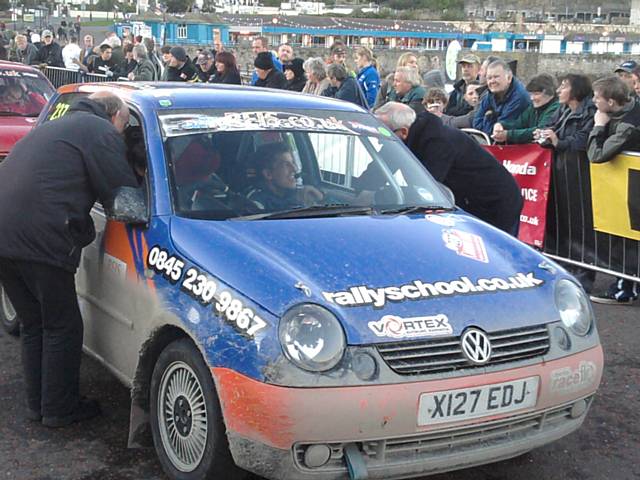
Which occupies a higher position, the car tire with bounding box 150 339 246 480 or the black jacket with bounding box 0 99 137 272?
the black jacket with bounding box 0 99 137 272

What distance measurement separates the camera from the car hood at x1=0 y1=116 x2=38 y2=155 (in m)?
9.23

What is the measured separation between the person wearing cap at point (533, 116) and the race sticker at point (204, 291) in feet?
17.3

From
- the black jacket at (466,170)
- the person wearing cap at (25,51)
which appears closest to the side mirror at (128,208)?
the black jacket at (466,170)

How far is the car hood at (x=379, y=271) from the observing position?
354 centimetres

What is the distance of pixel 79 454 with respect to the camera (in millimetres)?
4262

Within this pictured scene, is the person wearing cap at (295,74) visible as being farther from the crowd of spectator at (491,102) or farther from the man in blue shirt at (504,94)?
the man in blue shirt at (504,94)

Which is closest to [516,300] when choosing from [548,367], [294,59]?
[548,367]

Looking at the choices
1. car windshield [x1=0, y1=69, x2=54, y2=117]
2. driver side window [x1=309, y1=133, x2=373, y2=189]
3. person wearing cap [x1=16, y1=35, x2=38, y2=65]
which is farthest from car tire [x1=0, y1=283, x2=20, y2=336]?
person wearing cap [x1=16, y1=35, x2=38, y2=65]

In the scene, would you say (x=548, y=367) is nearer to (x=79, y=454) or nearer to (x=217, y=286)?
(x=217, y=286)

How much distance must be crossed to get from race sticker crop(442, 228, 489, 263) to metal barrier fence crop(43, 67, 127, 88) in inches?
535

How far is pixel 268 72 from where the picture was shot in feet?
37.9

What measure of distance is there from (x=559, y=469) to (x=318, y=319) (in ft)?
5.38

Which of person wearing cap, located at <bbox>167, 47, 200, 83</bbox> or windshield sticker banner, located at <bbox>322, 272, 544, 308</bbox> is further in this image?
person wearing cap, located at <bbox>167, 47, 200, 83</bbox>

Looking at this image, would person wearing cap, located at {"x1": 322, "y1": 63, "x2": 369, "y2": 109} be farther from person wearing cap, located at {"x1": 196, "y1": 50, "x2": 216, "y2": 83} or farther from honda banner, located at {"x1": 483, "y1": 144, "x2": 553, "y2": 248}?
person wearing cap, located at {"x1": 196, "y1": 50, "x2": 216, "y2": 83}
